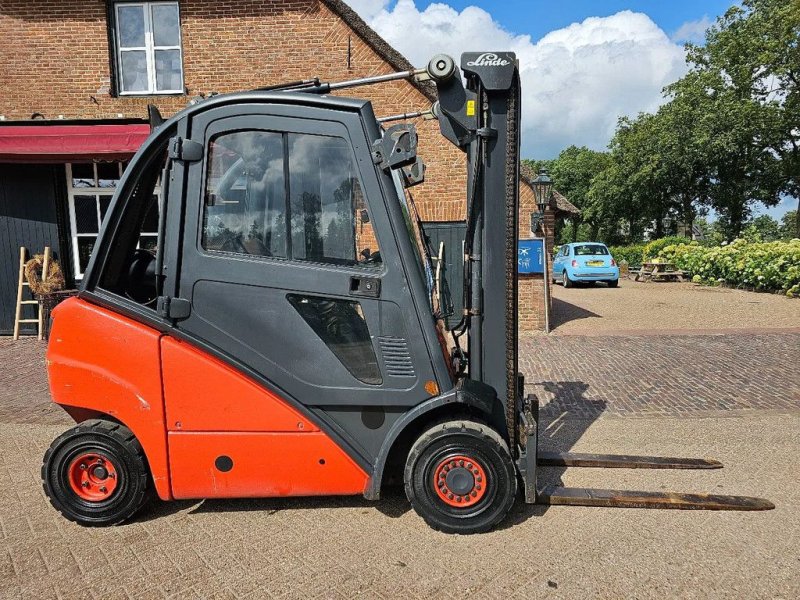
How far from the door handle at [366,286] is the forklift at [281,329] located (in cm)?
1

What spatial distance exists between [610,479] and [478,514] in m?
1.35

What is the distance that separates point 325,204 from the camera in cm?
283

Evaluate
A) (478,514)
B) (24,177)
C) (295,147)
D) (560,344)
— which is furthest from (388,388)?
(24,177)

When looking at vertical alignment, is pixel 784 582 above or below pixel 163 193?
below

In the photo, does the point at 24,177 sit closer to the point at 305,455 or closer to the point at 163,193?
the point at 163,193

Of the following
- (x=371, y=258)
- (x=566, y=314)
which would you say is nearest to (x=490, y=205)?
(x=371, y=258)

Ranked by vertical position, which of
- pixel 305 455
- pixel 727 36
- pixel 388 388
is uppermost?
pixel 727 36

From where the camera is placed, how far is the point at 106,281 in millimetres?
3043

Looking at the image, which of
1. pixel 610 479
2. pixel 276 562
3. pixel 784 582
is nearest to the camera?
pixel 784 582

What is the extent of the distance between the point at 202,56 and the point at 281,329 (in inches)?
320

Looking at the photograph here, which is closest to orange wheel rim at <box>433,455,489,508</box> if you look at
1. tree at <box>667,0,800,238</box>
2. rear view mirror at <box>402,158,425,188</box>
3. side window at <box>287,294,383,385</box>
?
side window at <box>287,294,383,385</box>

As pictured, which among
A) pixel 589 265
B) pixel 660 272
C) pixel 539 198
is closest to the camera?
pixel 539 198

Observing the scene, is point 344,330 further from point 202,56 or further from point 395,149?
point 202,56

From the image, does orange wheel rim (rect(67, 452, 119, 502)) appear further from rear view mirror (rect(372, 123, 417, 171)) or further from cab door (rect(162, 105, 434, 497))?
rear view mirror (rect(372, 123, 417, 171))
